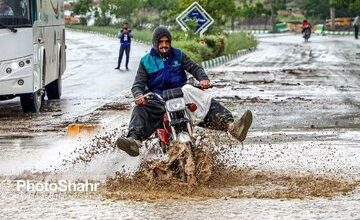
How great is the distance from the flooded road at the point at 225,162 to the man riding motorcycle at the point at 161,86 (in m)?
0.29

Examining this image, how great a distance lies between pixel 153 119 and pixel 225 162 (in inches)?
38.3

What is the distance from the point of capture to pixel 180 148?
8266 millimetres

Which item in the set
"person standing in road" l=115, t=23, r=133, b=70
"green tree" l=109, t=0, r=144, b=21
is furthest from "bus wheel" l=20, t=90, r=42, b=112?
"green tree" l=109, t=0, r=144, b=21

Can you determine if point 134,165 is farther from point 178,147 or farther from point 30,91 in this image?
point 30,91

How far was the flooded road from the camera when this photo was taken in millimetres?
7289

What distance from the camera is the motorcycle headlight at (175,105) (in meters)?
8.47

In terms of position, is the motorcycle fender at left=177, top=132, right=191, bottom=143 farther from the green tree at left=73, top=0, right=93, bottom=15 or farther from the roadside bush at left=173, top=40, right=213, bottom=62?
the green tree at left=73, top=0, right=93, bottom=15

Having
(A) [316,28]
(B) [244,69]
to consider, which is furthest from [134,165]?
(A) [316,28]

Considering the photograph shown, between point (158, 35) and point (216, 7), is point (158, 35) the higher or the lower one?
the higher one

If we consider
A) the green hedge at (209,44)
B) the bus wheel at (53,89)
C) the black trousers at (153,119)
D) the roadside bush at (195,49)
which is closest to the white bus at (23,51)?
the bus wheel at (53,89)

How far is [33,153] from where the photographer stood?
10680 mm

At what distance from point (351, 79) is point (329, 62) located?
356 inches

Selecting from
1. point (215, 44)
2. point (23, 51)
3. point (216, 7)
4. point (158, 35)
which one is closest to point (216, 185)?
point (158, 35)

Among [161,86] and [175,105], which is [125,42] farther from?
[175,105]
